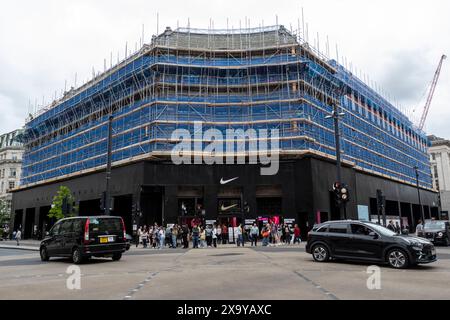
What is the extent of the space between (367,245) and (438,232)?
1204cm

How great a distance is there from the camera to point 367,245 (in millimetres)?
12977

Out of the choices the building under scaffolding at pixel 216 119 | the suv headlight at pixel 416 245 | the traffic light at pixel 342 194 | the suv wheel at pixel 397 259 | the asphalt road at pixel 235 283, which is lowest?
the asphalt road at pixel 235 283

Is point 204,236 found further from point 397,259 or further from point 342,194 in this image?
point 397,259

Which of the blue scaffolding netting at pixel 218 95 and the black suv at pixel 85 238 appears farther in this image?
the blue scaffolding netting at pixel 218 95

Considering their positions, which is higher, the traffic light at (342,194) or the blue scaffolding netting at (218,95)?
the blue scaffolding netting at (218,95)

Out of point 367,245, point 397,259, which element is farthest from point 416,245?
point 367,245

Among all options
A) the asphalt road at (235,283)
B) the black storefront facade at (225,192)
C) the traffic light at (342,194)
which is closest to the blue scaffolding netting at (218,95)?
Result: the black storefront facade at (225,192)

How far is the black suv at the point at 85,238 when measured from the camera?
14477 mm

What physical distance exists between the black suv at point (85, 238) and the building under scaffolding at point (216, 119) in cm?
1601

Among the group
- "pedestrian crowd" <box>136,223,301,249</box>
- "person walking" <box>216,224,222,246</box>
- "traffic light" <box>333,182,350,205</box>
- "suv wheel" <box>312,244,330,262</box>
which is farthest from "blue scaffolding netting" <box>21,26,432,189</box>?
"suv wheel" <box>312,244,330,262</box>

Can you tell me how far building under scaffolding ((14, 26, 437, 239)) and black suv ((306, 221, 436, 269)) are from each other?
16126mm

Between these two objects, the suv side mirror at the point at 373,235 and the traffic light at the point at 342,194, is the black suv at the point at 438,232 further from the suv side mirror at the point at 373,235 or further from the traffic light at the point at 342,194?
the suv side mirror at the point at 373,235
